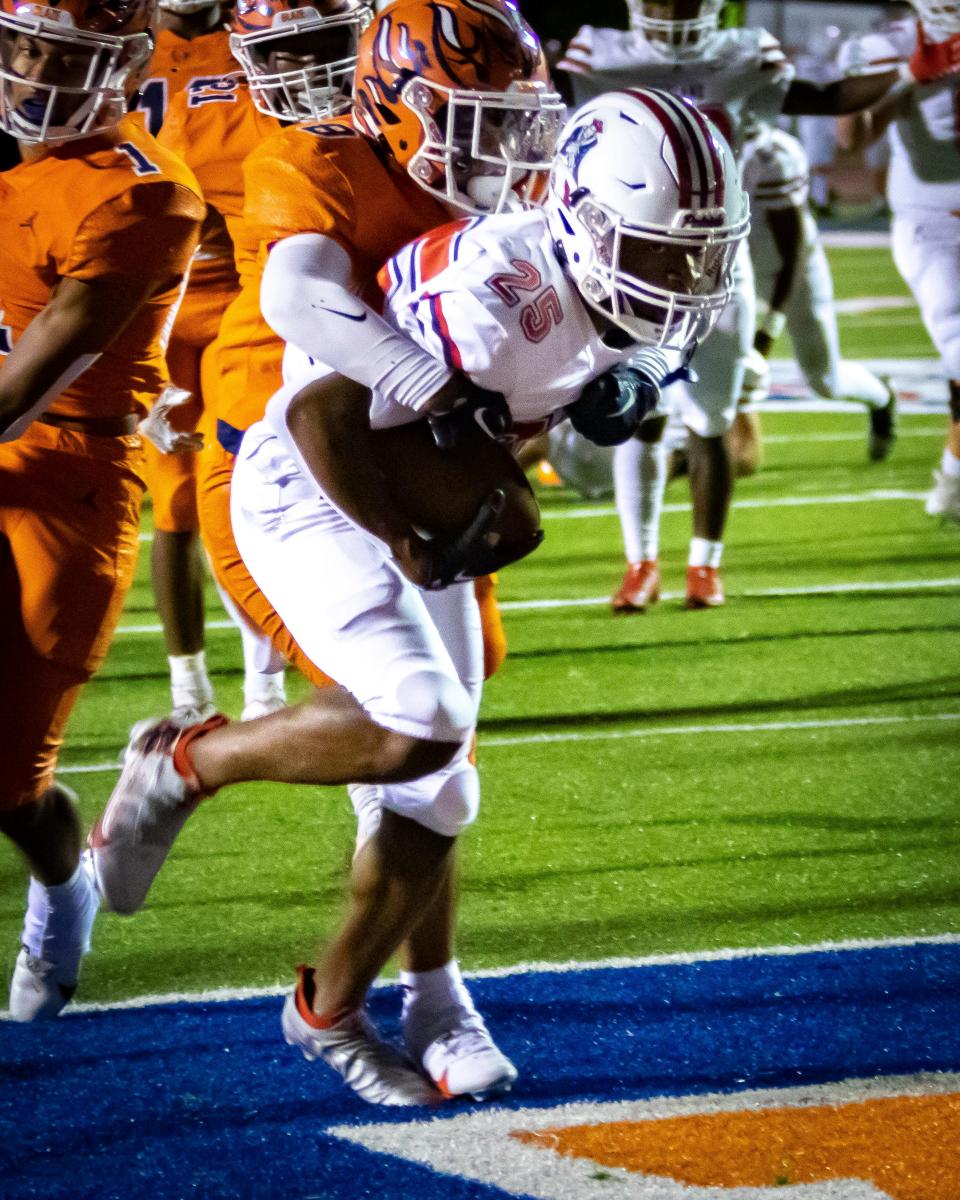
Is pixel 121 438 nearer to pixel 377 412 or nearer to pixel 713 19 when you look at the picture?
pixel 377 412

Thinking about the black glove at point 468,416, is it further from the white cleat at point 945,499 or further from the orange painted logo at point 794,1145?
the white cleat at point 945,499

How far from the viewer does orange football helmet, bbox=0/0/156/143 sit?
125 inches

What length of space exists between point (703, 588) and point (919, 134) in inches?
94.0

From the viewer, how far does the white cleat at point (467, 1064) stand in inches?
115

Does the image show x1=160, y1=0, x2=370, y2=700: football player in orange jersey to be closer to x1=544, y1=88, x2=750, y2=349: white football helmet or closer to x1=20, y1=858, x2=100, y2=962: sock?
x1=20, y1=858, x2=100, y2=962: sock

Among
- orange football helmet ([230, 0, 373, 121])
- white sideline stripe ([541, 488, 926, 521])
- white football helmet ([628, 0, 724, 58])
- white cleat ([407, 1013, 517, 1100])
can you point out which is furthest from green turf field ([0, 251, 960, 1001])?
white football helmet ([628, 0, 724, 58])

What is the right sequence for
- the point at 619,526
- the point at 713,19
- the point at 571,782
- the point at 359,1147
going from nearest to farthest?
the point at 359,1147, the point at 571,782, the point at 713,19, the point at 619,526

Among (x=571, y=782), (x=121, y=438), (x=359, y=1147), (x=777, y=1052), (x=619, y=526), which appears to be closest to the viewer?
(x=359, y=1147)

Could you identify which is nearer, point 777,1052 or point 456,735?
point 456,735

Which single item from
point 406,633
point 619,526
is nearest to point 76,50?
point 406,633

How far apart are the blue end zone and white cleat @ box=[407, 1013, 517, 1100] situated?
1.7 inches

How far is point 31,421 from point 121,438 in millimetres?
222

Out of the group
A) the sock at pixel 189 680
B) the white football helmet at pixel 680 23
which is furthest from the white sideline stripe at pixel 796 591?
the white football helmet at pixel 680 23

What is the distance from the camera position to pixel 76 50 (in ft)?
10.5
